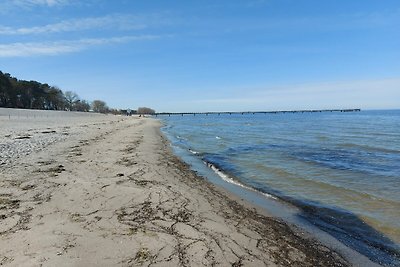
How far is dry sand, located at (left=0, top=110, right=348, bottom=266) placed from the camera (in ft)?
16.7

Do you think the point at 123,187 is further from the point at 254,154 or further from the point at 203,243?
the point at 254,154

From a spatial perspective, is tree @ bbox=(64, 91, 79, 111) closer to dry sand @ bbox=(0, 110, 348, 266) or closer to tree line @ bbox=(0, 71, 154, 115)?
tree line @ bbox=(0, 71, 154, 115)

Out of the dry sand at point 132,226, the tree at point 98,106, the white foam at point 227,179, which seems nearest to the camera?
the dry sand at point 132,226

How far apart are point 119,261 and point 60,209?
3049mm

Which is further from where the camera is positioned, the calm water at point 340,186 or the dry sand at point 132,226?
the calm water at point 340,186

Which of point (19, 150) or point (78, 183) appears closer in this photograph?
point (78, 183)

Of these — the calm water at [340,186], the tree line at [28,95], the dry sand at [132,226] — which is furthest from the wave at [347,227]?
the tree line at [28,95]

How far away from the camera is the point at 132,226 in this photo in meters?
6.36

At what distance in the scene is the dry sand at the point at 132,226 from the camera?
5.09 metres

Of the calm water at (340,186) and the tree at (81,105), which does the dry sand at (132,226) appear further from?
the tree at (81,105)

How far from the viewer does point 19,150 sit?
51.4 ft

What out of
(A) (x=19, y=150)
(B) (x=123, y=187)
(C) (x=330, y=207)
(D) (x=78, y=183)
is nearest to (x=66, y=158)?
(A) (x=19, y=150)

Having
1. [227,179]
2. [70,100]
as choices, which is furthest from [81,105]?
[227,179]

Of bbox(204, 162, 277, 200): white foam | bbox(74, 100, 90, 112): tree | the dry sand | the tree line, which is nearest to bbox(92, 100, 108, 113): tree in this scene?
bbox(74, 100, 90, 112): tree
